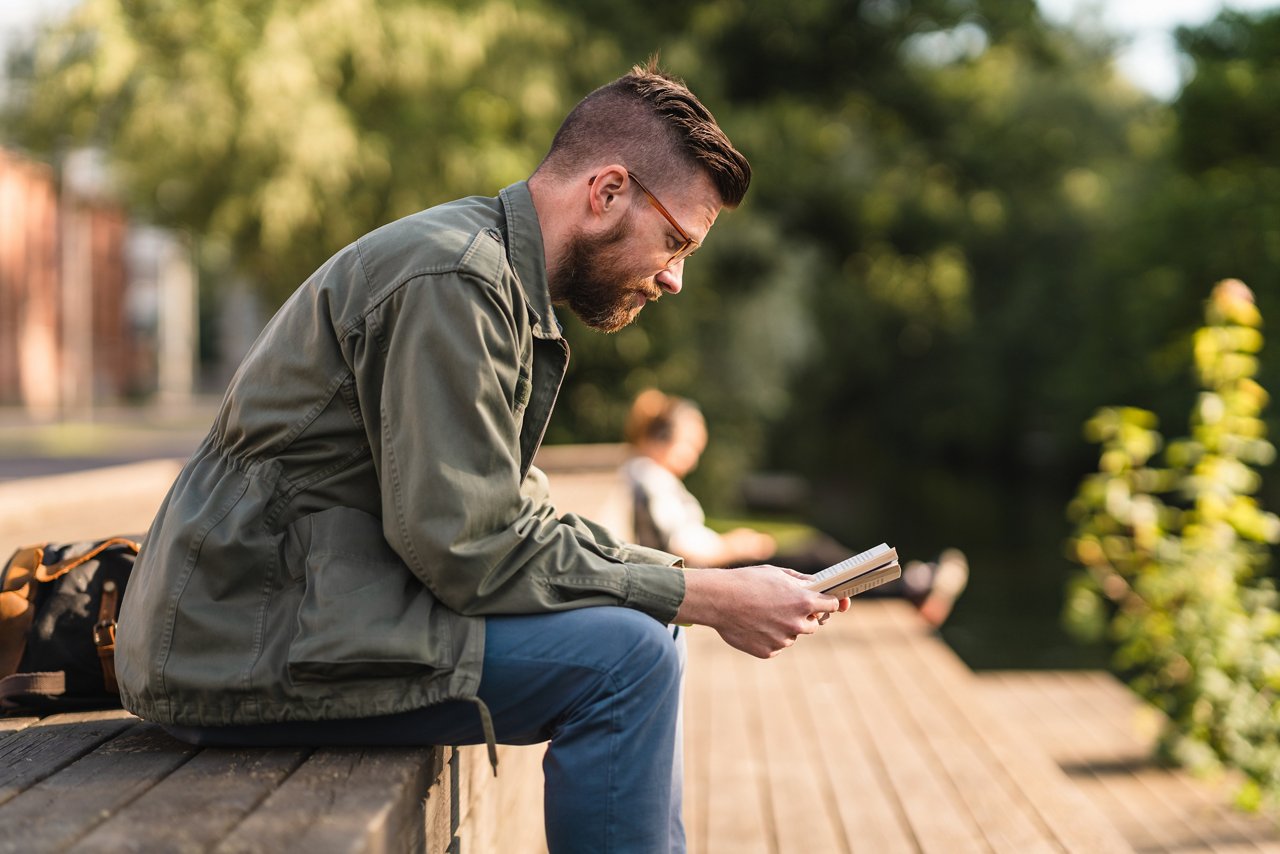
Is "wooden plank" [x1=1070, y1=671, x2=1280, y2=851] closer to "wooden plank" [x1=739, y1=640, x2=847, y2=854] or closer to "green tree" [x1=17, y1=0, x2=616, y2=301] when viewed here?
"wooden plank" [x1=739, y1=640, x2=847, y2=854]

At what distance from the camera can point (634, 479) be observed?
6027mm

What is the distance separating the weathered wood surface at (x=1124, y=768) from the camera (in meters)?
5.85

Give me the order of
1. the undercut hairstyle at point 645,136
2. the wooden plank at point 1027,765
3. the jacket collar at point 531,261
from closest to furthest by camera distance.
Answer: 1. the jacket collar at point 531,261
2. the undercut hairstyle at point 645,136
3. the wooden plank at point 1027,765

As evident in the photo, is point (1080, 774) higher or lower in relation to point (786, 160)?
lower

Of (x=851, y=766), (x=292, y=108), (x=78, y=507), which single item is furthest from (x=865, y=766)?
(x=292, y=108)

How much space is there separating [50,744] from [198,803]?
57 centimetres

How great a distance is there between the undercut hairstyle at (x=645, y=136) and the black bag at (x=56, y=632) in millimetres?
1134

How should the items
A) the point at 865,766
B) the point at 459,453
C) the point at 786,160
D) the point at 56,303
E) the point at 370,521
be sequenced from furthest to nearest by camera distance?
the point at 56,303 → the point at 786,160 → the point at 865,766 → the point at 370,521 → the point at 459,453

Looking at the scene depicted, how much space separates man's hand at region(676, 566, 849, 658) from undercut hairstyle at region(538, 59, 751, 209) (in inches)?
A: 25.7

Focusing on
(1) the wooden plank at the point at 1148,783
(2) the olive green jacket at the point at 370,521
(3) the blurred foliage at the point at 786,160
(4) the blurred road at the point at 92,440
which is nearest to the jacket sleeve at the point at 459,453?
(2) the olive green jacket at the point at 370,521

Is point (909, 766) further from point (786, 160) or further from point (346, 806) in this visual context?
point (786, 160)

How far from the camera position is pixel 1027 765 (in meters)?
4.32

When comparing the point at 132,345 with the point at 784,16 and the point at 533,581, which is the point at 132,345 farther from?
the point at 533,581

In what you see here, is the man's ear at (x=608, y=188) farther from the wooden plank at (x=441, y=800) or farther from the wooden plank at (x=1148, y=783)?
the wooden plank at (x=1148, y=783)
